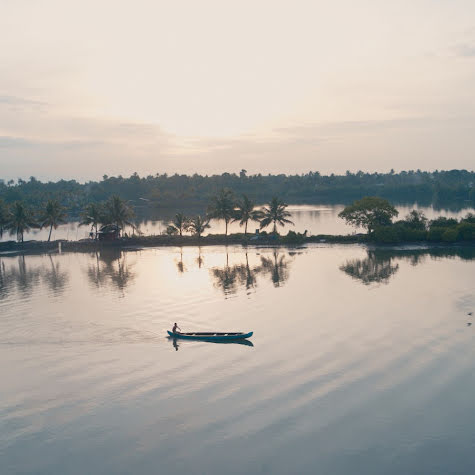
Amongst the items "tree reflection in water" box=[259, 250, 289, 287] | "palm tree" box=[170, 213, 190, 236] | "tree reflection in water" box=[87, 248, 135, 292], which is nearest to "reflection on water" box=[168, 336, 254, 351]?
"tree reflection in water" box=[259, 250, 289, 287]

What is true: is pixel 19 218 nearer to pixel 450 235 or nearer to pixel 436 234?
pixel 436 234

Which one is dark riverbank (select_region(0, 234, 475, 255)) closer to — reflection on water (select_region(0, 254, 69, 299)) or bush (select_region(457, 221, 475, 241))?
reflection on water (select_region(0, 254, 69, 299))

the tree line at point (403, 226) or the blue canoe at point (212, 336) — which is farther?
the tree line at point (403, 226)

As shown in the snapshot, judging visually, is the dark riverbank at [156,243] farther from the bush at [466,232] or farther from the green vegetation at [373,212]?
the bush at [466,232]

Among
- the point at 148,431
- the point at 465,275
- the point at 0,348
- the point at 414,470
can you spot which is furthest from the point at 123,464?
the point at 465,275

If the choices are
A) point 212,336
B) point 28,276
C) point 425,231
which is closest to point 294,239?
point 425,231

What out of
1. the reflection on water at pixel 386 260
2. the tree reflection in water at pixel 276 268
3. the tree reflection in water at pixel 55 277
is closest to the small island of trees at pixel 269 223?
the reflection on water at pixel 386 260
